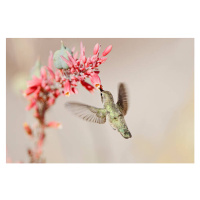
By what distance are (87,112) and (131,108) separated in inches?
22.1

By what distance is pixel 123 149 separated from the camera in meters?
1.86

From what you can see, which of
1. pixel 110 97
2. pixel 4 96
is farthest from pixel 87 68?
pixel 4 96

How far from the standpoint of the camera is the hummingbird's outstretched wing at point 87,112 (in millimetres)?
1266

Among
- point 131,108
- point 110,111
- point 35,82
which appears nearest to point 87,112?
point 110,111

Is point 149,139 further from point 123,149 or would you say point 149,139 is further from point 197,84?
point 197,84

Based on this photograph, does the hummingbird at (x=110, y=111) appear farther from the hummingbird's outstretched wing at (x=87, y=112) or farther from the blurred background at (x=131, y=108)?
the blurred background at (x=131, y=108)

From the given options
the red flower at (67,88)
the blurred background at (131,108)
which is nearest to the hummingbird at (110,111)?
the red flower at (67,88)

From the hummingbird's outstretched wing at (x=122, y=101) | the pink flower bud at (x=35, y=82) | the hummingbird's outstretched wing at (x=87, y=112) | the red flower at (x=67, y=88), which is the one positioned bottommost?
the hummingbird's outstretched wing at (x=87, y=112)

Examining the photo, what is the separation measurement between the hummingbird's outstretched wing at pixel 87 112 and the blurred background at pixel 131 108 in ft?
0.98

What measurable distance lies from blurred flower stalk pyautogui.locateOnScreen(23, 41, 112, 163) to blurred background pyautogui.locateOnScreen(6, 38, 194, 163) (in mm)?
360

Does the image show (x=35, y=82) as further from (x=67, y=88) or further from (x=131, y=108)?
(x=131, y=108)

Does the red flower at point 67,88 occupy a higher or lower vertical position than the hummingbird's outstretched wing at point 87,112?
higher

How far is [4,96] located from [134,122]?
78 cm

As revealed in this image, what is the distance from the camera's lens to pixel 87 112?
1.30 m
